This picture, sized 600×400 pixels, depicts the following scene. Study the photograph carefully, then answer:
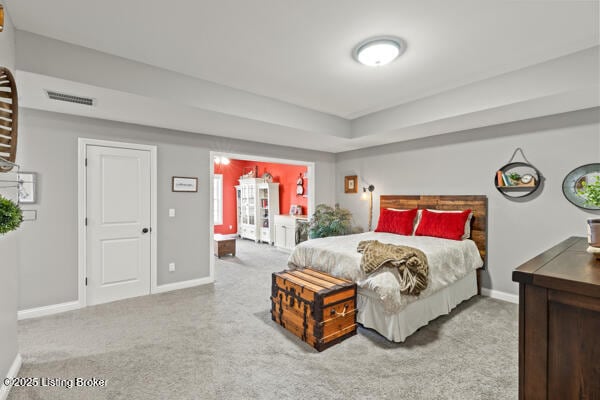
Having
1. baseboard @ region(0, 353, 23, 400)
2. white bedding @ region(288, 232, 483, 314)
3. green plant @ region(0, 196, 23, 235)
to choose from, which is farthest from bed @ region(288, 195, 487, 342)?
baseboard @ region(0, 353, 23, 400)

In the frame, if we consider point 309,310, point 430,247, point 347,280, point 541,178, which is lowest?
point 309,310

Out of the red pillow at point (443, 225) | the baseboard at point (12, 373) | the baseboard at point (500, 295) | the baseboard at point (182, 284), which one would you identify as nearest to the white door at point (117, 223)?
the baseboard at point (182, 284)

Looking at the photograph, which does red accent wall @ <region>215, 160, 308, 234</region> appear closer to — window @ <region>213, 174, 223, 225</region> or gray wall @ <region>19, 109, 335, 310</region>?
window @ <region>213, 174, 223, 225</region>

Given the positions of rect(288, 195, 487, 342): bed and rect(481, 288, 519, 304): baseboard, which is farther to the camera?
rect(481, 288, 519, 304): baseboard

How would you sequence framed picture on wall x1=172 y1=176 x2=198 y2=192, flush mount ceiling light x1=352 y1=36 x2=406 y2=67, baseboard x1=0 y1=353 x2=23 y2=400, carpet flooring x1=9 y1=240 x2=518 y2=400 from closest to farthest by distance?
baseboard x1=0 y1=353 x2=23 y2=400
carpet flooring x1=9 y1=240 x2=518 y2=400
flush mount ceiling light x1=352 y1=36 x2=406 y2=67
framed picture on wall x1=172 y1=176 x2=198 y2=192

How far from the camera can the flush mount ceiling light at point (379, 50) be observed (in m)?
2.40

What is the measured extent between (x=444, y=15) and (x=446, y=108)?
4.97ft

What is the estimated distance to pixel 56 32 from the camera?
2311 millimetres

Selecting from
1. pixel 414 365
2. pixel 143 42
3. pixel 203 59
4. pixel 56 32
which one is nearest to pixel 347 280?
pixel 414 365

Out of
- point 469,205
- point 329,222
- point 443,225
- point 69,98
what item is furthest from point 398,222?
point 69,98

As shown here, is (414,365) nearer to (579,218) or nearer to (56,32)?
(579,218)

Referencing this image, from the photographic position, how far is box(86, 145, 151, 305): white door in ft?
11.6

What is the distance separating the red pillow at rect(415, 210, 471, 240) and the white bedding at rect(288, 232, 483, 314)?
12cm

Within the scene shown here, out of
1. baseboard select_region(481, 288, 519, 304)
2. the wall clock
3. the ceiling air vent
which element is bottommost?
baseboard select_region(481, 288, 519, 304)
